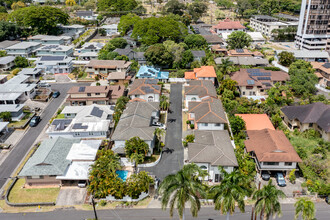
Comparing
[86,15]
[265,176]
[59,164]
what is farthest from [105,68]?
[86,15]

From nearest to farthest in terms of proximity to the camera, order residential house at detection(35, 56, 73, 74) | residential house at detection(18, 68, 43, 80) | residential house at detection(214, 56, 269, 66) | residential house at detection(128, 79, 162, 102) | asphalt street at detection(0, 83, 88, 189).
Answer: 1. asphalt street at detection(0, 83, 88, 189)
2. residential house at detection(128, 79, 162, 102)
3. residential house at detection(18, 68, 43, 80)
4. residential house at detection(35, 56, 73, 74)
5. residential house at detection(214, 56, 269, 66)

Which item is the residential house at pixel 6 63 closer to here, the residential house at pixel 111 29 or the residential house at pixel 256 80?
the residential house at pixel 111 29

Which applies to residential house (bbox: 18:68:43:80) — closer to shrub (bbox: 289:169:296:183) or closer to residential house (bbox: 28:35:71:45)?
residential house (bbox: 28:35:71:45)

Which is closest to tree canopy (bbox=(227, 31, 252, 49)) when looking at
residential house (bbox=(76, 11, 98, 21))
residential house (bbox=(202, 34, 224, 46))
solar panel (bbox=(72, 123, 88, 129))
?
residential house (bbox=(202, 34, 224, 46))

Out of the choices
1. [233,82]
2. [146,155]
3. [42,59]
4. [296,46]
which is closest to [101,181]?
[146,155]

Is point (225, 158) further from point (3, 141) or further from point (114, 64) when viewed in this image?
point (114, 64)

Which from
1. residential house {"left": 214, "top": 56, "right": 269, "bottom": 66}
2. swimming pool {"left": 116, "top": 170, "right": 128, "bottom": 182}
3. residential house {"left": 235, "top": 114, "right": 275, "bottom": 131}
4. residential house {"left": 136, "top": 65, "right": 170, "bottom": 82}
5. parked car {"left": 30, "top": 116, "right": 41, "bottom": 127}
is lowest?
swimming pool {"left": 116, "top": 170, "right": 128, "bottom": 182}

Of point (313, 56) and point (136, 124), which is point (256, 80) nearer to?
point (313, 56)
